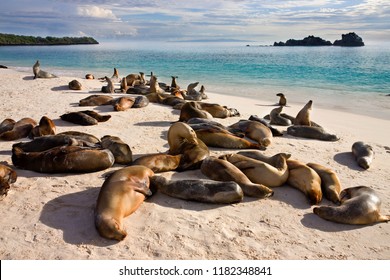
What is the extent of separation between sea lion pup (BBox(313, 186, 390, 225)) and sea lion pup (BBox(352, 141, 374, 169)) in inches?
67.8

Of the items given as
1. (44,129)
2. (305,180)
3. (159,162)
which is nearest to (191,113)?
(44,129)

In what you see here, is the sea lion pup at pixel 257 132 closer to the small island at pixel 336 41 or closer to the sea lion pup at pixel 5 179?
the sea lion pup at pixel 5 179

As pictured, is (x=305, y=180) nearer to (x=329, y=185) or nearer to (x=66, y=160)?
(x=329, y=185)

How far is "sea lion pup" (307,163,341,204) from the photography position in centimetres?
430

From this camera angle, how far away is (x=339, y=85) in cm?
1873

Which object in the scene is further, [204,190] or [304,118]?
[304,118]

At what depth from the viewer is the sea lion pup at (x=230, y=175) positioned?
14.0ft

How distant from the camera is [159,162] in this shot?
4859mm

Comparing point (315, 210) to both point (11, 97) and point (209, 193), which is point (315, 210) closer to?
point (209, 193)

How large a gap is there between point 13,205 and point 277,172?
10.1 ft

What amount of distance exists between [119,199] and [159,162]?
128 centimetres

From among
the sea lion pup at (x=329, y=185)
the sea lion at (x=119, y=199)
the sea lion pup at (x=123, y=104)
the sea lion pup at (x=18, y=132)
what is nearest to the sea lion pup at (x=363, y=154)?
the sea lion pup at (x=329, y=185)
